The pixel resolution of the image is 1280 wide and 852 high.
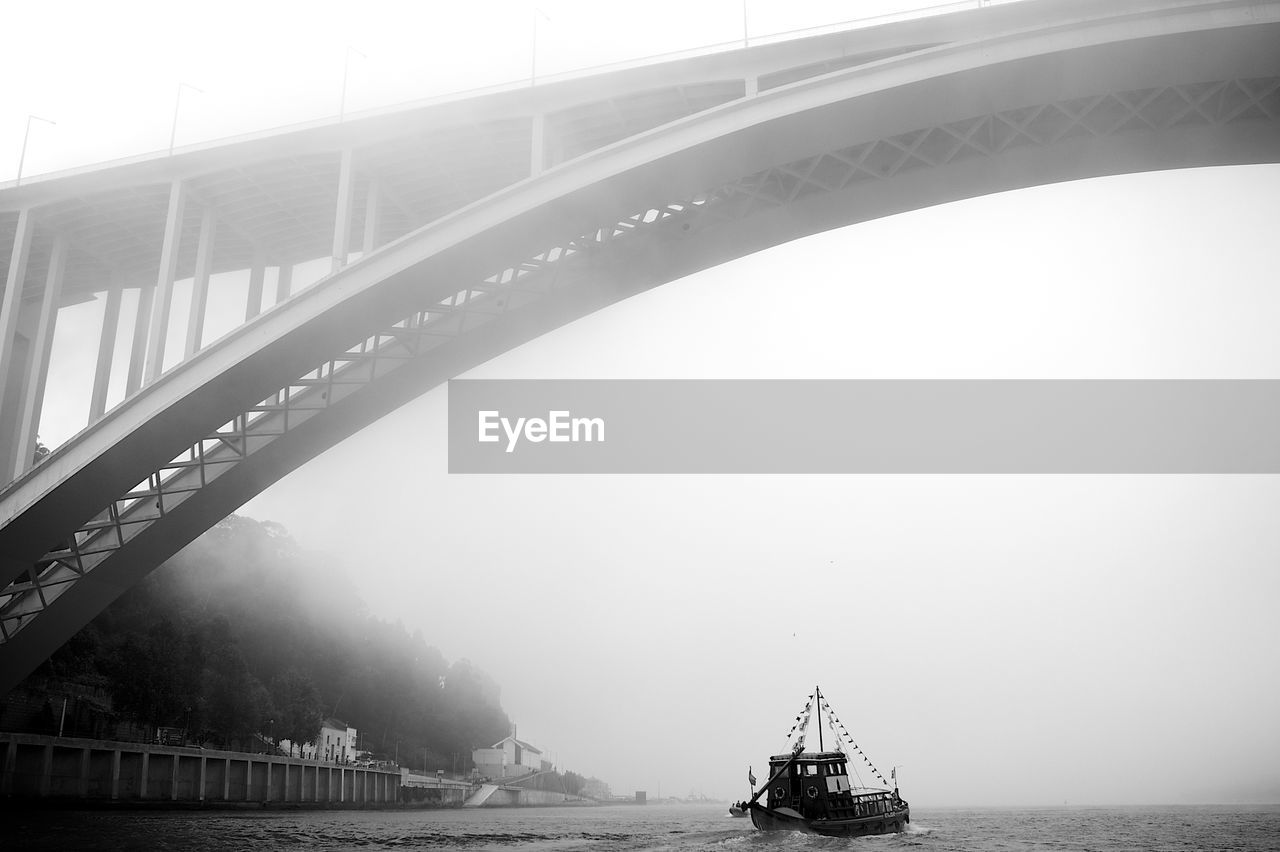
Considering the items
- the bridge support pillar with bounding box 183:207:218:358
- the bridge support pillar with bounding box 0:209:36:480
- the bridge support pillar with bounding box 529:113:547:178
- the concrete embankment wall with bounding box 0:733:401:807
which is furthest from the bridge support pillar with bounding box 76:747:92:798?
the bridge support pillar with bounding box 529:113:547:178

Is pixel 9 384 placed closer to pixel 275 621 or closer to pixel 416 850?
pixel 416 850

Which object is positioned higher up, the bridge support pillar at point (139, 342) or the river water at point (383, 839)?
the bridge support pillar at point (139, 342)

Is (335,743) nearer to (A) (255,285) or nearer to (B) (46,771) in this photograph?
(B) (46,771)

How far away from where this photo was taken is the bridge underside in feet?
37.2

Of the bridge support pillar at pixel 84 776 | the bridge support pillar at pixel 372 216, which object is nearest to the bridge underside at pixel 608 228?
the bridge support pillar at pixel 372 216

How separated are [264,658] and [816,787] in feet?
114

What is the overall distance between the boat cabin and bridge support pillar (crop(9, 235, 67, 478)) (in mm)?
26301

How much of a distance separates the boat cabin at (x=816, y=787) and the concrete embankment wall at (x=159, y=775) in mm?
23316

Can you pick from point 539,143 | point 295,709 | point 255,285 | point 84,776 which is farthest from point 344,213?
point 295,709

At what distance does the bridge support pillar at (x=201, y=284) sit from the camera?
13914 mm

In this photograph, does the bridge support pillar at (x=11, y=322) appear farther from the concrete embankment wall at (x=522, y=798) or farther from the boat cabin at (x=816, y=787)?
the concrete embankment wall at (x=522, y=798)

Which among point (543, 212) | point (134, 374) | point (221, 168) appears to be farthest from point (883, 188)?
point (134, 374)

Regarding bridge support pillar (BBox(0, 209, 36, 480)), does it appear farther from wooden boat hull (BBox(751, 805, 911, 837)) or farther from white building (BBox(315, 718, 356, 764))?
white building (BBox(315, 718, 356, 764))

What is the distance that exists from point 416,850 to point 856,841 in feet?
50.7
